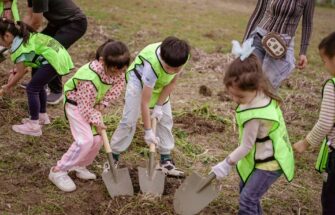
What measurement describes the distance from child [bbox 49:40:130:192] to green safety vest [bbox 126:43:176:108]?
0.17m

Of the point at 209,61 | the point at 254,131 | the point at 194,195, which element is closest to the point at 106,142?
the point at 194,195

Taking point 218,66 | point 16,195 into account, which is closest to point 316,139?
point 16,195

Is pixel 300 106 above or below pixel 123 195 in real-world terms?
below

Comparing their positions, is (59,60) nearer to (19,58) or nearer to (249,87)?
(19,58)

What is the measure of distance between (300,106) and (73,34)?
10.1 feet

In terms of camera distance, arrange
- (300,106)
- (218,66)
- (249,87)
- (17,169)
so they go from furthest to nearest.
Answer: (218,66) → (300,106) → (17,169) → (249,87)

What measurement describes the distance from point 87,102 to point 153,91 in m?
0.53

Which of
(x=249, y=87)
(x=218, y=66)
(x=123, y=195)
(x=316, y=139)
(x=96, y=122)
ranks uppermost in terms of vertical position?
(x=249, y=87)

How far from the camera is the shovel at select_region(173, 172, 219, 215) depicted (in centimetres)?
304

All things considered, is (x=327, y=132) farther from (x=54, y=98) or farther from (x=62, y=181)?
(x=54, y=98)

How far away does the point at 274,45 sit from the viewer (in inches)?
157

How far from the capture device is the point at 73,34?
4.54m

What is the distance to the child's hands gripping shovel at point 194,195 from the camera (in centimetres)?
304

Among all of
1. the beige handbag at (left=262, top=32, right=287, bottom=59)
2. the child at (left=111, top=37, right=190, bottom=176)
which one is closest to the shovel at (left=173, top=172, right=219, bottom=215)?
the child at (left=111, top=37, right=190, bottom=176)
